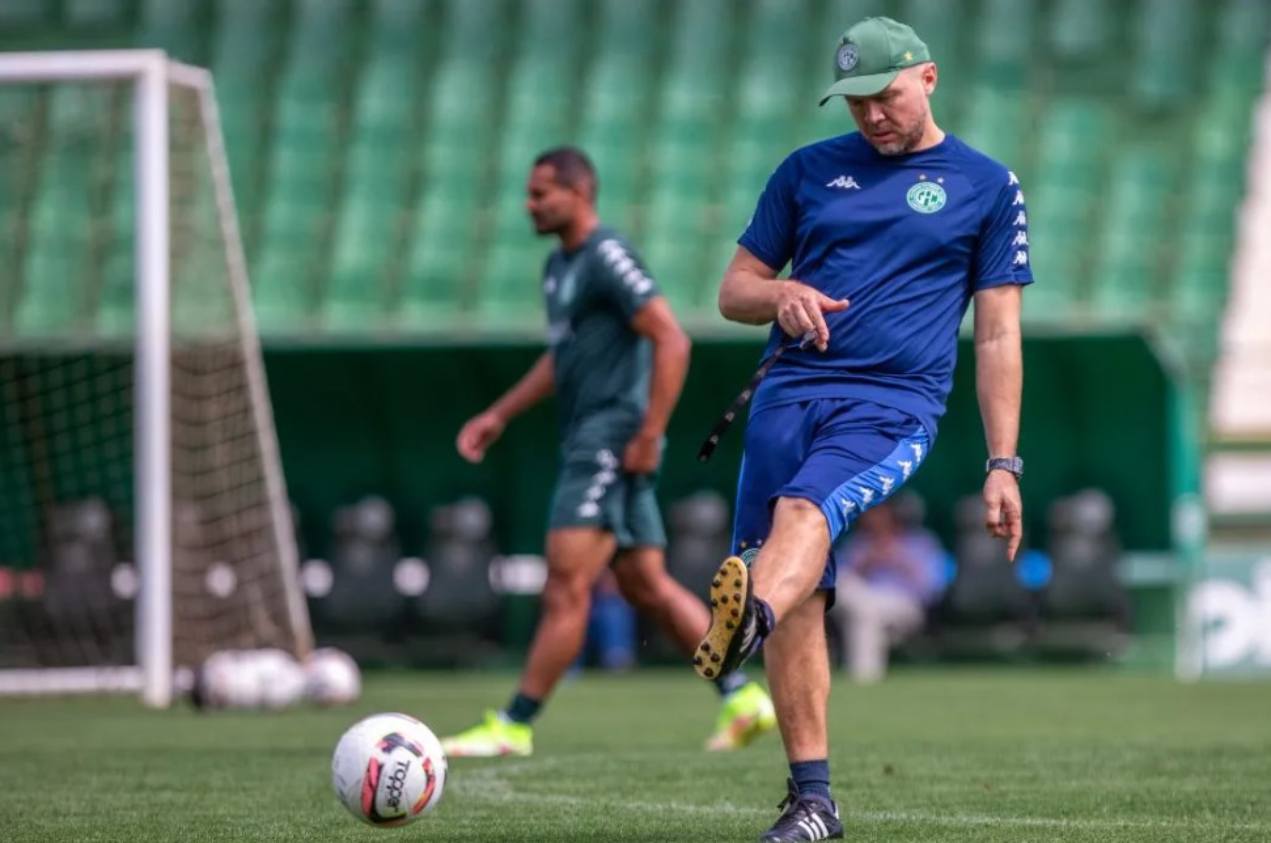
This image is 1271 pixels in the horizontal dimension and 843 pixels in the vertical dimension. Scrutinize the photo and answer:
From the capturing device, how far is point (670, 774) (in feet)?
28.1

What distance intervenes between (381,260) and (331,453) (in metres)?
1.69

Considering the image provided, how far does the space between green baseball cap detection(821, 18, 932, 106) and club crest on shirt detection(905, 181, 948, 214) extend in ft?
1.02

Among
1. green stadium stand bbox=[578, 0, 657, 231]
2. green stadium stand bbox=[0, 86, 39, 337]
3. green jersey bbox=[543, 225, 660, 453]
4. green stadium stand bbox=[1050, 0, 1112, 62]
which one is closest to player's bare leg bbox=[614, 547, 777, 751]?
green jersey bbox=[543, 225, 660, 453]

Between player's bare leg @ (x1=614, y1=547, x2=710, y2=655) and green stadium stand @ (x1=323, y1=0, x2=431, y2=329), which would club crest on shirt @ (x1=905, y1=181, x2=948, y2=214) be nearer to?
player's bare leg @ (x1=614, y1=547, x2=710, y2=655)

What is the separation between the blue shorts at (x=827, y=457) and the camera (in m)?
5.98

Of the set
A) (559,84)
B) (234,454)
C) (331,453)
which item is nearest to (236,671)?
(234,454)

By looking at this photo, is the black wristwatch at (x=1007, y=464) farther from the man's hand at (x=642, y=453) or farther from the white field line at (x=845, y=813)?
the man's hand at (x=642, y=453)

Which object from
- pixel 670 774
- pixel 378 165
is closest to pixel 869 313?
pixel 670 774

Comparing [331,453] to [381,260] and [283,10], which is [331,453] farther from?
[283,10]

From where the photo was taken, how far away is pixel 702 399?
19.9 m

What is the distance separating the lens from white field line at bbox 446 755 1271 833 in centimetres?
653

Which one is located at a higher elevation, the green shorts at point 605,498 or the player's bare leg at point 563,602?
the green shorts at point 605,498

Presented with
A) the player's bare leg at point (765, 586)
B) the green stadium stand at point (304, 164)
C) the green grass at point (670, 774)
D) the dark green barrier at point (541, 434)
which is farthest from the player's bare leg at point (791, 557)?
the green stadium stand at point (304, 164)

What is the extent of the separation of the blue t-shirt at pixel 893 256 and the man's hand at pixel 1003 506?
0.29m
